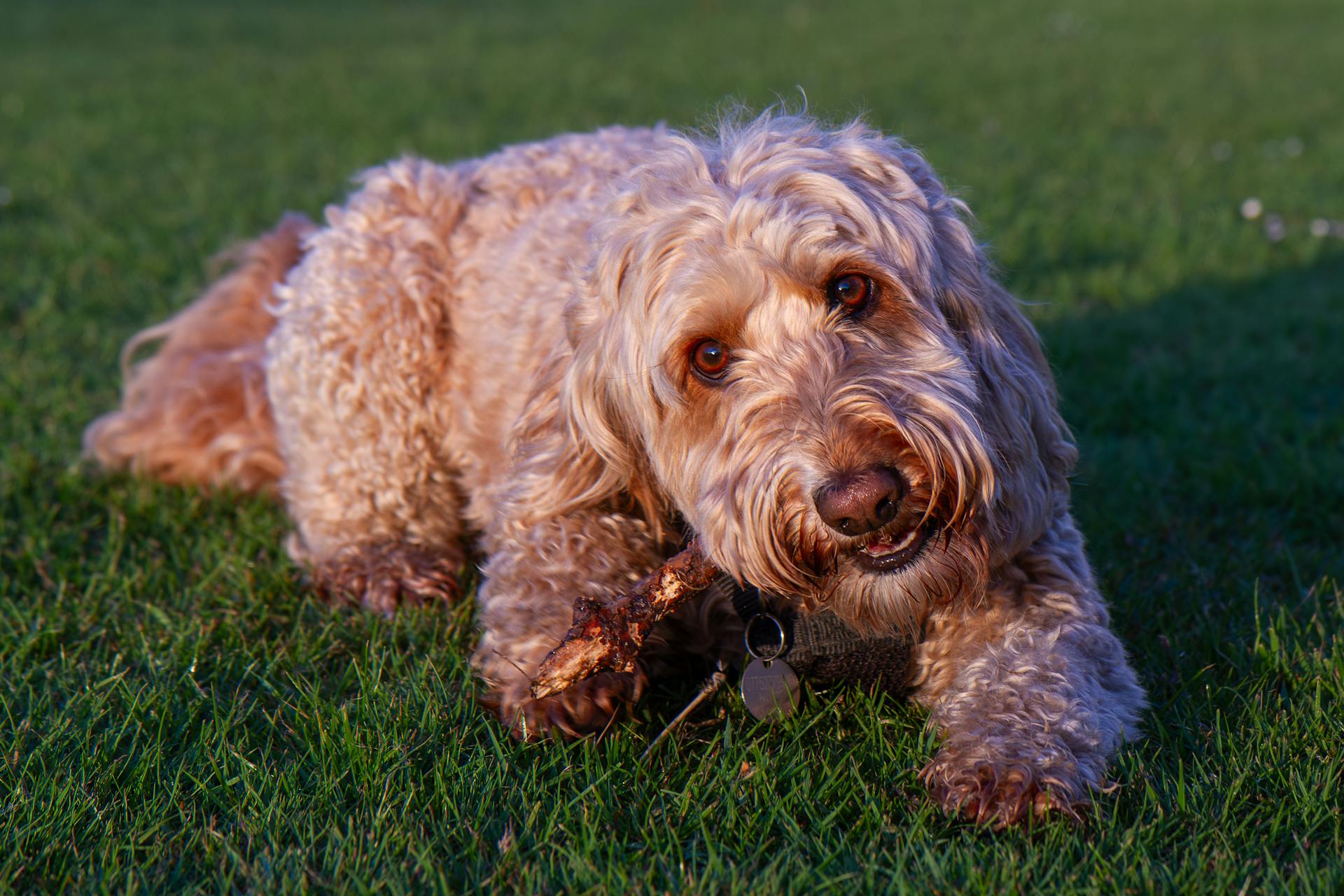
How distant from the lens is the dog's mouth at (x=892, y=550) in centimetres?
312

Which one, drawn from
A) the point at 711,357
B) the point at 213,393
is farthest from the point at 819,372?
the point at 213,393

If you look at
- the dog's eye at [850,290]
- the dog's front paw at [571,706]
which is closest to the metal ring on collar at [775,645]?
the dog's front paw at [571,706]

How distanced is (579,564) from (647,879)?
116 centimetres

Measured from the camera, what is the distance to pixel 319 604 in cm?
459

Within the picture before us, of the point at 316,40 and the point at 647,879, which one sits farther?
the point at 316,40

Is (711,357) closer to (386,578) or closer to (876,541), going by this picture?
(876,541)

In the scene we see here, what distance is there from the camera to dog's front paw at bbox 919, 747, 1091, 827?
305 centimetres

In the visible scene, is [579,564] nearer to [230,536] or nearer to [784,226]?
[784,226]

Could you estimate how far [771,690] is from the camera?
11.9 ft

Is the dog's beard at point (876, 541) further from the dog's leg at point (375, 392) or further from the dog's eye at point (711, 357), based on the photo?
the dog's leg at point (375, 392)

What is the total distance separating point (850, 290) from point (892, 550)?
70 centimetres

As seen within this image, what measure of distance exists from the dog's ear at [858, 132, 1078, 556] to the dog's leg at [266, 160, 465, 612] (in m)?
1.99

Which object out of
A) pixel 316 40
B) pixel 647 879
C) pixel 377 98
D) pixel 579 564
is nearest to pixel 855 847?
pixel 647 879

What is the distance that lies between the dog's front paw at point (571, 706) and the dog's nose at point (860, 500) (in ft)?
2.92
